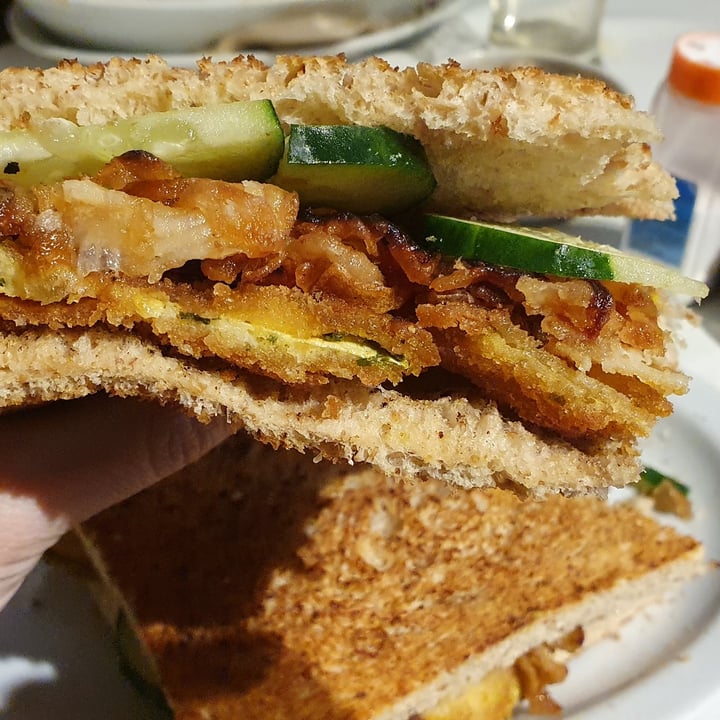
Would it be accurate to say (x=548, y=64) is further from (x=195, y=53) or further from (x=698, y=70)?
(x=195, y=53)

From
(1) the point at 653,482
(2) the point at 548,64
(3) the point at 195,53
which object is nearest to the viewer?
(1) the point at 653,482

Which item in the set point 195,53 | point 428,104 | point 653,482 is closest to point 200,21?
point 195,53

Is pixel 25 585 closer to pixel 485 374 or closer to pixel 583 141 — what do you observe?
pixel 485 374

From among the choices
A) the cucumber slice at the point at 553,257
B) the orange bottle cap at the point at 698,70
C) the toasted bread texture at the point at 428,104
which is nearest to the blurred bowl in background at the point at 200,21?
the orange bottle cap at the point at 698,70

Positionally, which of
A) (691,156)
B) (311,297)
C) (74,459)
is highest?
(311,297)

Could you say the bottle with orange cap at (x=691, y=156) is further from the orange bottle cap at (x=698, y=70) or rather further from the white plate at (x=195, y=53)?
the white plate at (x=195, y=53)

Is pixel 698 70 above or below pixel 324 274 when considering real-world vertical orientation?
above
